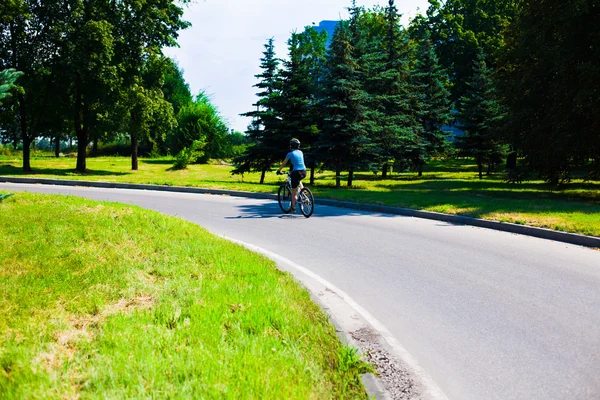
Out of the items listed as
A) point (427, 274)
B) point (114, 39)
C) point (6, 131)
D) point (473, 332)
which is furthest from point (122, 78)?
point (473, 332)

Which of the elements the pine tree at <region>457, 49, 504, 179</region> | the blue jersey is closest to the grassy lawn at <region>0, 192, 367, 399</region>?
the blue jersey

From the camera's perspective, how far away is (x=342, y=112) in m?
23.4

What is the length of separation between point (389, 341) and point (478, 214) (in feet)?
29.1

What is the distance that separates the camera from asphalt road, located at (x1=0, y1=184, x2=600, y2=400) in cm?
399

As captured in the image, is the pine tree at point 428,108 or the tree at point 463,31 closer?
the pine tree at point 428,108

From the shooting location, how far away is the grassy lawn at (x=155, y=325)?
3.32 m

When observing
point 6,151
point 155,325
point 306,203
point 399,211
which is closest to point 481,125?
point 399,211

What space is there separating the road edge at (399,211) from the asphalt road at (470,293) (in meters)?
0.49

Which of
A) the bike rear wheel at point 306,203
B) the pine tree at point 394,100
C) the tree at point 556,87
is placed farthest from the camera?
the pine tree at point 394,100

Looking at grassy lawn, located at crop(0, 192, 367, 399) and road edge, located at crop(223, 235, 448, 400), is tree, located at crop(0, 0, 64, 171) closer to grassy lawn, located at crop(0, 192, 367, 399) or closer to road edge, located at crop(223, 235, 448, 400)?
grassy lawn, located at crop(0, 192, 367, 399)

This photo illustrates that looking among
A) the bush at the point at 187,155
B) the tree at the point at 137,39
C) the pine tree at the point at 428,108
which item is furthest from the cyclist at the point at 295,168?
the bush at the point at 187,155

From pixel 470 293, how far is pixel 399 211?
8273 millimetres

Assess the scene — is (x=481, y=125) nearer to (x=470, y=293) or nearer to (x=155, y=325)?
(x=470, y=293)

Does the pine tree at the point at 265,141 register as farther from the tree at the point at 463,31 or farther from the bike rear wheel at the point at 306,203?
the tree at the point at 463,31
